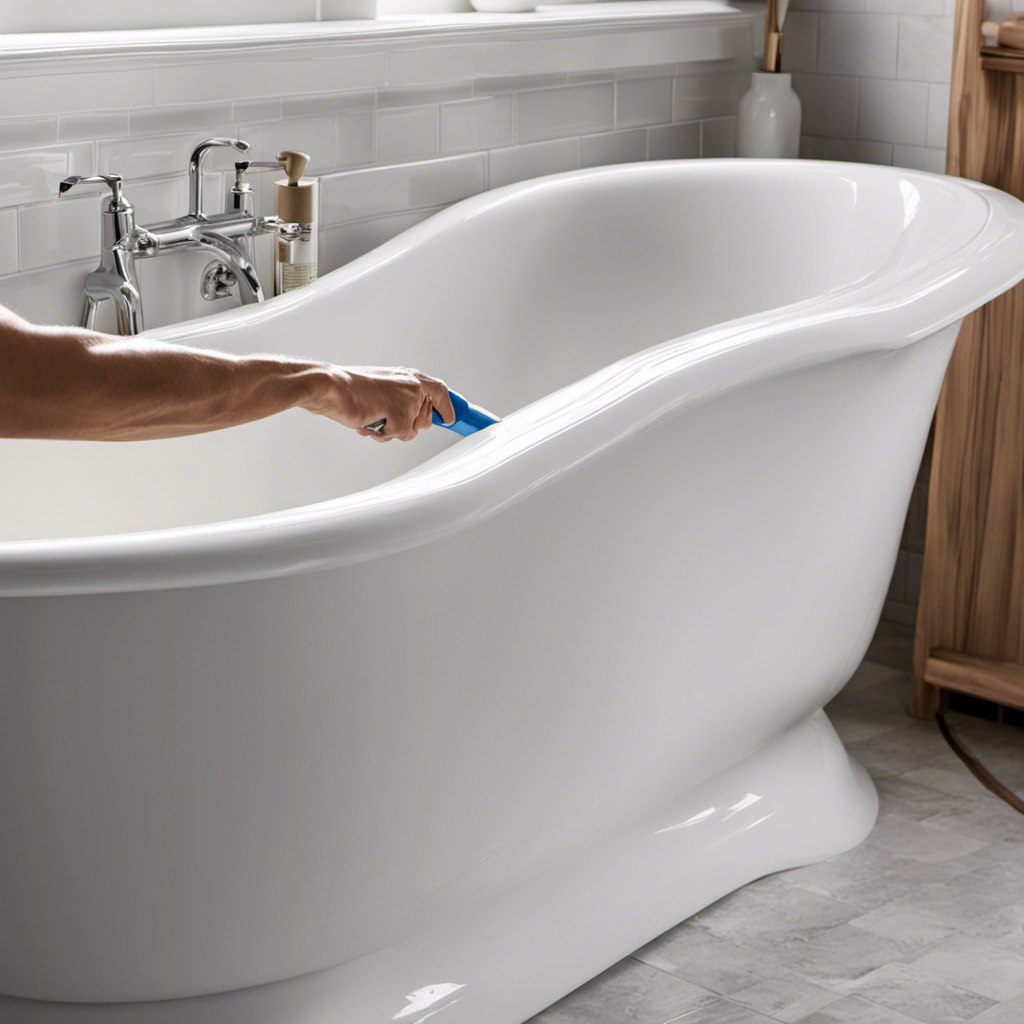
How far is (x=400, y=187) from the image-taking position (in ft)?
7.71

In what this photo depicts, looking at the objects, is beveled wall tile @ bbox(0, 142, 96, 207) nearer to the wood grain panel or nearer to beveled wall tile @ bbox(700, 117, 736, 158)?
the wood grain panel

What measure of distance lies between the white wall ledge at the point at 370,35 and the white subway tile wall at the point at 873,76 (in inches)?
5.5

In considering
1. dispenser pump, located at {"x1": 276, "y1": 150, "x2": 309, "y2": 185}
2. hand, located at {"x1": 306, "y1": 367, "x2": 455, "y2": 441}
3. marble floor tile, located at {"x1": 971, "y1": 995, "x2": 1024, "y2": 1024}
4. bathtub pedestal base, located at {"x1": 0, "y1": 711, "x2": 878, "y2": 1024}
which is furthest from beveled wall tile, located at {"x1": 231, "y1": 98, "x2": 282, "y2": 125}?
marble floor tile, located at {"x1": 971, "y1": 995, "x2": 1024, "y2": 1024}

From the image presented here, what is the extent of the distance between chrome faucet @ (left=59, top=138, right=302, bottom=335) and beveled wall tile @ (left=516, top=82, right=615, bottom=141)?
0.64m

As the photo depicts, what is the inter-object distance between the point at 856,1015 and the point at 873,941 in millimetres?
161

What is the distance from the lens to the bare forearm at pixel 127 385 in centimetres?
108

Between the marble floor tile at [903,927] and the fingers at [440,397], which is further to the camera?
the marble floor tile at [903,927]

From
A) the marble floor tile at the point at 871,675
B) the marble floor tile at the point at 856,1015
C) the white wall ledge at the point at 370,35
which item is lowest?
the marble floor tile at the point at 871,675

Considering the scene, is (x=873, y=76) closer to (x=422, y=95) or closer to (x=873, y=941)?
(x=422, y=95)

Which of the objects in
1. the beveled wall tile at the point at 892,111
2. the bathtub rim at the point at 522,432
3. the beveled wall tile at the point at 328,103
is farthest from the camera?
the beveled wall tile at the point at 892,111

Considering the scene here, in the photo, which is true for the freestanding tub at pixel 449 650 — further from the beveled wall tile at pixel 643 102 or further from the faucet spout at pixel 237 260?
the beveled wall tile at pixel 643 102

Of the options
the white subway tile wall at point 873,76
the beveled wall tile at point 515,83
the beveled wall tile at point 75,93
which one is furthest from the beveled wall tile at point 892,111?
the beveled wall tile at point 75,93

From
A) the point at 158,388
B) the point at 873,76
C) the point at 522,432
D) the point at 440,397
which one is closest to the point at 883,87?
the point at 873,76

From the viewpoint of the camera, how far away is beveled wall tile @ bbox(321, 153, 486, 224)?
7.40 feet
